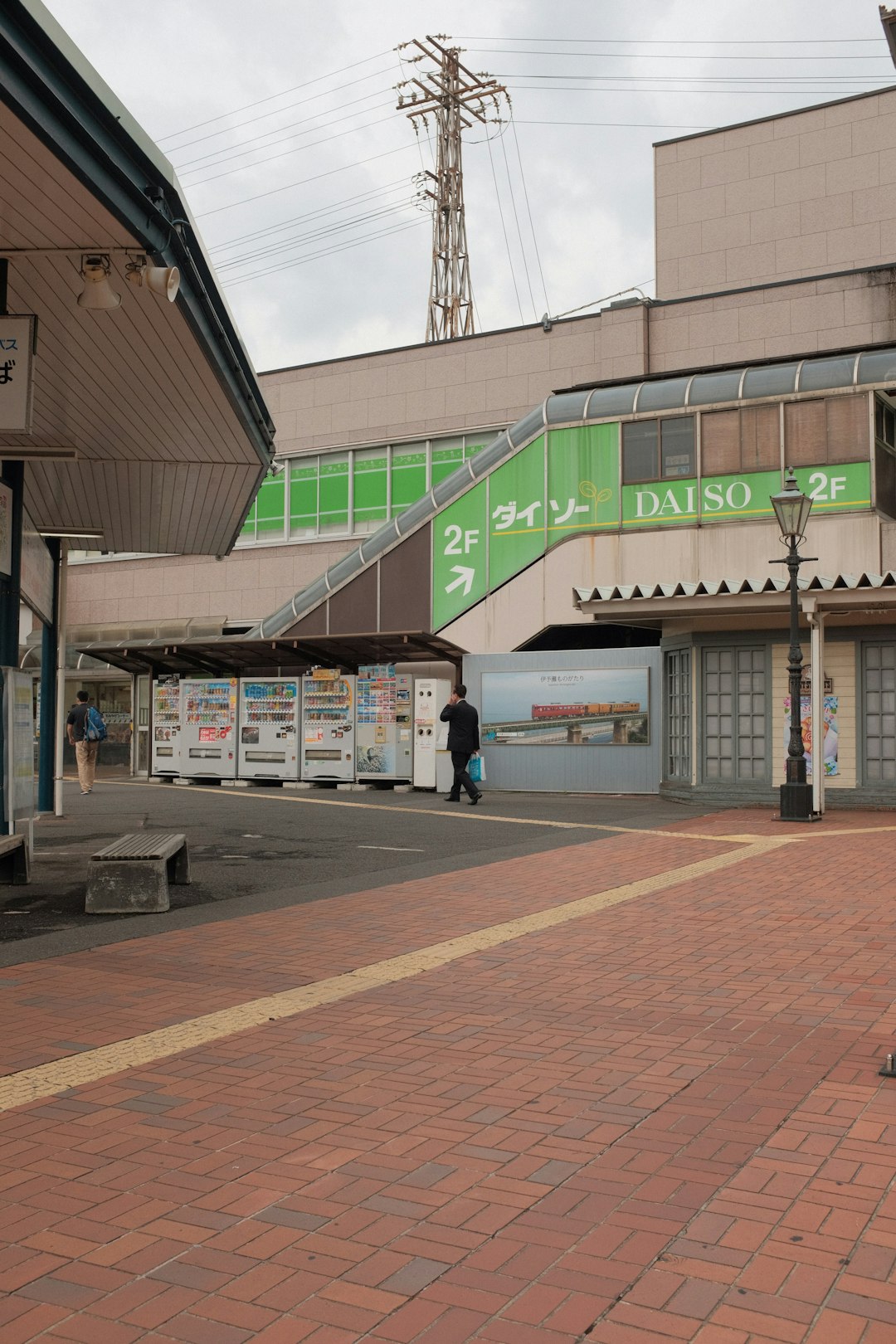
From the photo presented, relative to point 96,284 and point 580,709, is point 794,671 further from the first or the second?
point 96,284

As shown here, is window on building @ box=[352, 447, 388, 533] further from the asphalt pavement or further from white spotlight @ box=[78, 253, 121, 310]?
white spotlight @ box=[78, 253, 121, 310]

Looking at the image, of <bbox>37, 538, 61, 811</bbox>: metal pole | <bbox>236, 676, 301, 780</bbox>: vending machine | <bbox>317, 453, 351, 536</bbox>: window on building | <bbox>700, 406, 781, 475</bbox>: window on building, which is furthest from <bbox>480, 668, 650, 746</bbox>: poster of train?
<bbox>317, 453, 351, 536</bbox>: window on building

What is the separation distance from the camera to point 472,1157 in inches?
164

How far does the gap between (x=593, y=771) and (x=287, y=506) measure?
54.7 ft

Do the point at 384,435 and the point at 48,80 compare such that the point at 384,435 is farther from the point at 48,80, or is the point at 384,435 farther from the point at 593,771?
the point at 48,80

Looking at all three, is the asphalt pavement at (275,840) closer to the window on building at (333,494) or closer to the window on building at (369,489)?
the window on building at (369,489)

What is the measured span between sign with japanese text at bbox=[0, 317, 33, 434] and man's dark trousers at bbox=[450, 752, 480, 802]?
39.7ft

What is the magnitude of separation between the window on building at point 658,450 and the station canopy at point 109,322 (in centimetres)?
941

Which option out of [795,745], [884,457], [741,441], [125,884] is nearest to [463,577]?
[741,441]

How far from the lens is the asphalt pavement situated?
8.90m

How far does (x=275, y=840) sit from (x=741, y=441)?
12518 millimetres

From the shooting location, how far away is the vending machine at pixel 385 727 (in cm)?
2247

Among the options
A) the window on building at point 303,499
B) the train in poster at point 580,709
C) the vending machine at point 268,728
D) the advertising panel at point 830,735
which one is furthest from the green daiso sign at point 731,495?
the window on building at point 303,499

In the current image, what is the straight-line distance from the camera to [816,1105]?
4.67m
